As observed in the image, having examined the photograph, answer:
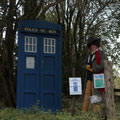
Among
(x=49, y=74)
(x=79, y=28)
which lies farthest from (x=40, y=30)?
(x=79, y=28)

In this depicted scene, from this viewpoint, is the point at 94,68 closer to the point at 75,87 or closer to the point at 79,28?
the point at 75,87

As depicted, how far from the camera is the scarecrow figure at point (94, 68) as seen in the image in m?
6.42

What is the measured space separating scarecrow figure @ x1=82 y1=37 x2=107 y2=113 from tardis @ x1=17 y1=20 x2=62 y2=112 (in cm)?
117

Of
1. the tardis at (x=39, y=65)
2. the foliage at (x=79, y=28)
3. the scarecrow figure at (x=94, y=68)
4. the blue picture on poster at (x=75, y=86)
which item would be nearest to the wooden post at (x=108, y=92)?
the scarecrow figure at (x=94, y=68)

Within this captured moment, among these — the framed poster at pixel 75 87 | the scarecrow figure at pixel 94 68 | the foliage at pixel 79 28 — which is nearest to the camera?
the framed poster at pixel 75 87

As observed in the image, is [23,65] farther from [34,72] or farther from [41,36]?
[41,36]

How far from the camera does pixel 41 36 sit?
7.62m

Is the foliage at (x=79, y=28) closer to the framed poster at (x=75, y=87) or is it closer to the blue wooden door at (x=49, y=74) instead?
the blue wooden door at (x=49, y=74)

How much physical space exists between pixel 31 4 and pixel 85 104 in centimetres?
353

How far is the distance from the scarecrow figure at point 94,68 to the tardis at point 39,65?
46.2 inches

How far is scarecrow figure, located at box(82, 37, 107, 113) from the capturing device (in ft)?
21.1

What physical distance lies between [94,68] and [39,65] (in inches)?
67.7

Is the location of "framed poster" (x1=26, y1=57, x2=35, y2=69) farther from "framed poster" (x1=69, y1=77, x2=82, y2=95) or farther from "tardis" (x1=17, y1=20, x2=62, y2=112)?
"framed poster" (x1=69, y1=77, x2=82, y2=95)

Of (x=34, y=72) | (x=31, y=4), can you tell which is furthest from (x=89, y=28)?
(x=34, y=72)
